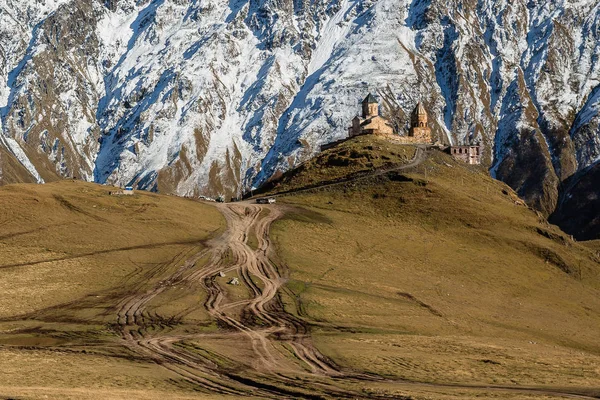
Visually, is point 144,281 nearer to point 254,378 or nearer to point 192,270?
point 192,270

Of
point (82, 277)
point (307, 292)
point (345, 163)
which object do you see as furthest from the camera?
point (345, 163)

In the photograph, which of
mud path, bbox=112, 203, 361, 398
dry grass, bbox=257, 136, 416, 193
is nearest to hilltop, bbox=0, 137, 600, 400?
mud path, bbox=112, 203, 361, 398

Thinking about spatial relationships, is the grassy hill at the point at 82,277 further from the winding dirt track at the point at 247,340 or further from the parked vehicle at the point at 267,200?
the parked vehicle at the point at 267,200

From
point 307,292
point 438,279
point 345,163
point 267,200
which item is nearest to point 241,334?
point 307,292

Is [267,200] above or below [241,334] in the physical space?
above

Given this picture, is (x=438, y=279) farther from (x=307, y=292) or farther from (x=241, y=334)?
(x=241, y=334)

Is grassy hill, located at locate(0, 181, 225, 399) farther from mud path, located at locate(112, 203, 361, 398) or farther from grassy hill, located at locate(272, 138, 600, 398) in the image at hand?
grassy hill, located at locate(272, 138, 600, 398)
